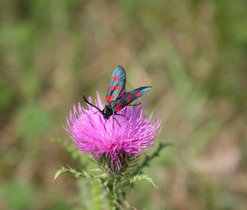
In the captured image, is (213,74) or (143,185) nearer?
(143,185)

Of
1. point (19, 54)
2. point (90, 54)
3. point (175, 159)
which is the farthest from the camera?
point (90, 54)

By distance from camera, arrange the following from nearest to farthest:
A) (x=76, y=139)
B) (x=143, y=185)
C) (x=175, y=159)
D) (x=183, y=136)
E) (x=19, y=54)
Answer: (x=76, y=139) < (x=143, y=185) < (x=175, y=159) < (x=183, y=136) < (x=19, y=54)

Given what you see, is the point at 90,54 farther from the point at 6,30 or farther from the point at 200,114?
the point at 200,114

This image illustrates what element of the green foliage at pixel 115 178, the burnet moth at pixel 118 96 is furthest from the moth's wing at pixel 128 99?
the green foliage at pixel 115 178

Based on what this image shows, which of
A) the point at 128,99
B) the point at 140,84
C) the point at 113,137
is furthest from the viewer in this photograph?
the point at 140,84

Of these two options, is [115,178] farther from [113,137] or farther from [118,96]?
[118,96]

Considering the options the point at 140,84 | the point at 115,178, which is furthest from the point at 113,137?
the point at 140,84

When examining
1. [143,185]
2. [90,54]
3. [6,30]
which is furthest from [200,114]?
[6,30]
